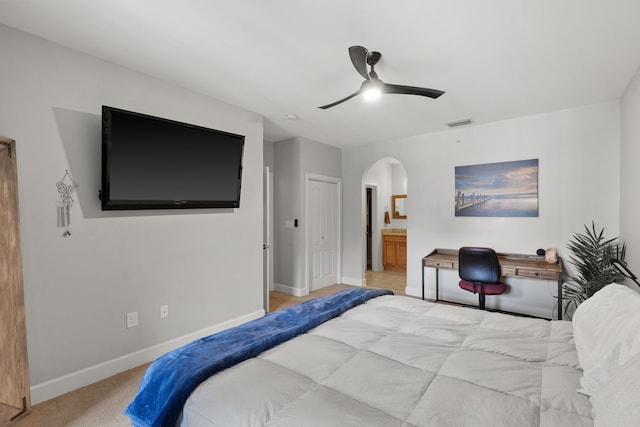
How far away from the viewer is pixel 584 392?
111 centimetres

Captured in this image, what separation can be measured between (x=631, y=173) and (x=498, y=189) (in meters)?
1.33

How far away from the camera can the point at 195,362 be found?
1390mm

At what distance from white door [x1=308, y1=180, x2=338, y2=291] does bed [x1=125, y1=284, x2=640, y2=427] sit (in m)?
3.28

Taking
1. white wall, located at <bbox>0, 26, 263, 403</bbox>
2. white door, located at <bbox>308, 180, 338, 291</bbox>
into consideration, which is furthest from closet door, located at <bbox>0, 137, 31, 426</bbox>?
white door, located at <bbox>308, 180, 338, 291</bbox>

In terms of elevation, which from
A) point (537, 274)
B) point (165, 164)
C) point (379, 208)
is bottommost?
point (537, 274)

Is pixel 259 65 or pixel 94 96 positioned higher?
pixel 259 65

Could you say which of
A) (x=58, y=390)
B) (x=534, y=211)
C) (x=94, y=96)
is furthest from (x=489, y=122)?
(x=58, y=390)

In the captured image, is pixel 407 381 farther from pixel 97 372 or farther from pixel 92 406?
pixel 97 372

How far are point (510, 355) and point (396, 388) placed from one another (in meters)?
0.64

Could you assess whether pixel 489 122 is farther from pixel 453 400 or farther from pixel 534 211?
pixel 453 400

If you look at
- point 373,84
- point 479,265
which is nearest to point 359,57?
point 373,84

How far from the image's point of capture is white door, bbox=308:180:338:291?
16.8ft

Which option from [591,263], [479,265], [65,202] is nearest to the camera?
[65,202]

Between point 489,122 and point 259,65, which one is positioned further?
point 489,122
